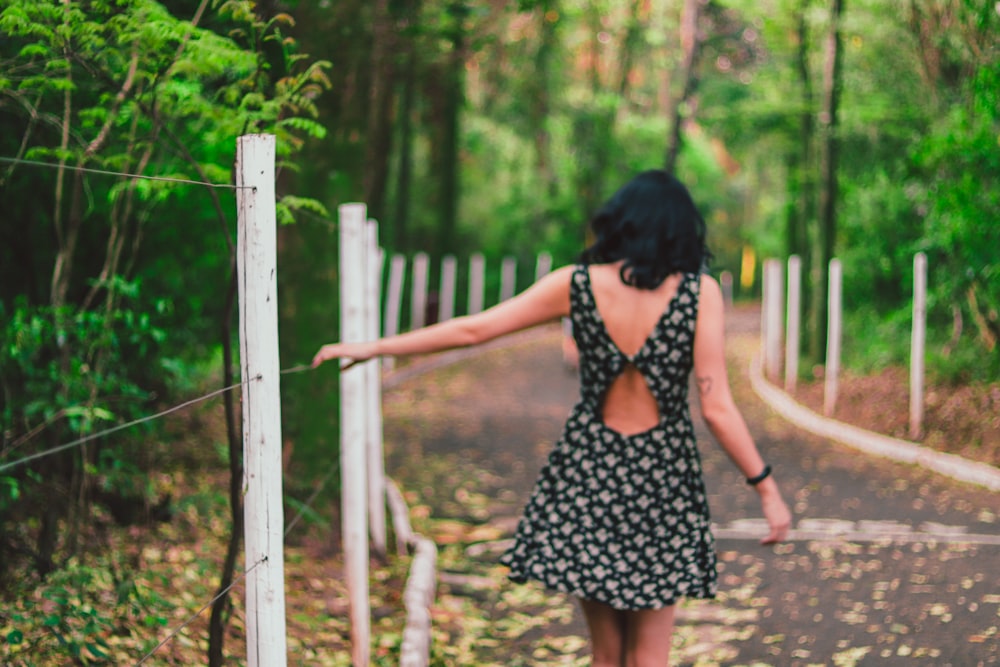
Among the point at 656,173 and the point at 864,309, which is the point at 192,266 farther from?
the point at 864,309

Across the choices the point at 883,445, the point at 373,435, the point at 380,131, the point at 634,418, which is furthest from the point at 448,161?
the point at 634,418

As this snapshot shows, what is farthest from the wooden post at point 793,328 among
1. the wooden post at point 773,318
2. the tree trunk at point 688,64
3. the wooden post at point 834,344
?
the tree trunk at point 688,64

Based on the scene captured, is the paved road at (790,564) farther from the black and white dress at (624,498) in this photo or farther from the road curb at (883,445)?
the black and white dress at (624,498)

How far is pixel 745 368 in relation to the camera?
20.5 m

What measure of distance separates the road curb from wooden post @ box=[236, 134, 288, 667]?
304 inches

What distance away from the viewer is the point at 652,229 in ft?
10.9

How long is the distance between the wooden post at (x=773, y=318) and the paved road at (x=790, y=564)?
14.5ft

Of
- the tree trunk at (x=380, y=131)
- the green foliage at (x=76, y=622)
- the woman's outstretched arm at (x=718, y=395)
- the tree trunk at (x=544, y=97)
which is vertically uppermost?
the tree trunk at (x=544, y=97)

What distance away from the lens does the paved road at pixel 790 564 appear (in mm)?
5656

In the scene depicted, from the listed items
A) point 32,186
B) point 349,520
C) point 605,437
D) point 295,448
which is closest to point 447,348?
point 605,437

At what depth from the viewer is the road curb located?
9.39 meters

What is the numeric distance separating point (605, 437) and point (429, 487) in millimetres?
6680

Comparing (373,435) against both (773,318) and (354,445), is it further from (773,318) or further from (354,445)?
(773,318)

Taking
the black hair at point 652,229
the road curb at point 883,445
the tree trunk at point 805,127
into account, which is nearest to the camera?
the black hair at point 652,229
